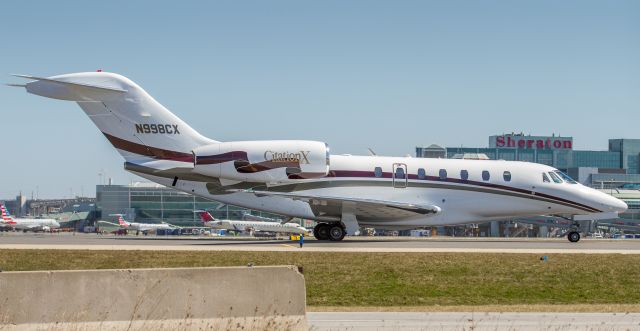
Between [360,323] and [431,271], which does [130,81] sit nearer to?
[431,271]

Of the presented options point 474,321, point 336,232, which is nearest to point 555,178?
point 336,232

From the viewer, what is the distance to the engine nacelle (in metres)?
36.2

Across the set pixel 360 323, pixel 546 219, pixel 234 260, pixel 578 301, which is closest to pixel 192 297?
pixel 360 323

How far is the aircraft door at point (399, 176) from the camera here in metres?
37.8

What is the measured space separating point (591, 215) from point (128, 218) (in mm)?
92249

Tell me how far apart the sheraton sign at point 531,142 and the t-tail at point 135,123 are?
11762 cm

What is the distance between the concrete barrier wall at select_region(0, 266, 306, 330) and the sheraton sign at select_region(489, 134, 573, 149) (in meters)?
138

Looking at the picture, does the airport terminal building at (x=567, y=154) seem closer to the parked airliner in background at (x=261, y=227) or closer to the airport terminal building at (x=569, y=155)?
the airport terminal building at (x=569, y=155)

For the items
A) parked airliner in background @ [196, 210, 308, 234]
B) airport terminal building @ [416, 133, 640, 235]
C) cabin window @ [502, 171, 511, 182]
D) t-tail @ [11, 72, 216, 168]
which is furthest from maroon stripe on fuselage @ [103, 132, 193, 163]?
airport terminal building @ [416, 133, 640, 235]

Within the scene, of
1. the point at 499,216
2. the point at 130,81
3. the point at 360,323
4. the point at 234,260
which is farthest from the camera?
the point at 499,216

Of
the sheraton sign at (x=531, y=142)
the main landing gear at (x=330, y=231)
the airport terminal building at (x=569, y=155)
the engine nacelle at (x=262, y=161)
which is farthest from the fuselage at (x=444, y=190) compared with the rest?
the sheraton sign at (x=531, y=142)

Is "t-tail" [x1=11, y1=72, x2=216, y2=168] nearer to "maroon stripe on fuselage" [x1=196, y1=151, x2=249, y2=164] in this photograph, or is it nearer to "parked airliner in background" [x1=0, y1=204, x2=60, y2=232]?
"maroon stripe on fuselage" [x1=196, y1=151, x2=249, y2=164]

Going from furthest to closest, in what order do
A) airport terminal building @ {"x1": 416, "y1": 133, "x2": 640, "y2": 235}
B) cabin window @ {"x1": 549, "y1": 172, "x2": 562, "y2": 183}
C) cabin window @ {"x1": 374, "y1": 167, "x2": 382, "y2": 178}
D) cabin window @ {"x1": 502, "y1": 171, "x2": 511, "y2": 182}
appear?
airport terminal building @ {"x1": 416, "y1": 133, "x2": 640, "y2": 235} < cabin window @ {"x1": 549, "y1": 172, "x2": 562, "y2": 183} < cabin window @ {"x1": 502, "y1": 171, "x2": 511, "y2": 182} < cabin window @ {"x1": 374, "y1": 167, "x2": 382, "y2": 178}

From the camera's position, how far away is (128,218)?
124 meters
